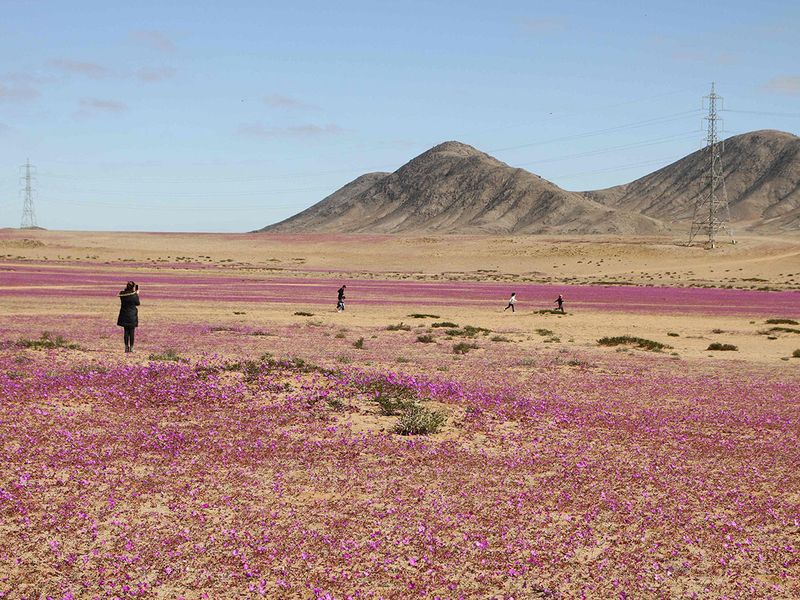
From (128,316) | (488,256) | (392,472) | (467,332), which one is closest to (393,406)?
(392,472)

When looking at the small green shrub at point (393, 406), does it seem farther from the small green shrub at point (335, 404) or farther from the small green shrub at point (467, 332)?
the small green shrub at point (467, 332)

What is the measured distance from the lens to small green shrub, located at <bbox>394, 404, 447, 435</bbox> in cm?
1332

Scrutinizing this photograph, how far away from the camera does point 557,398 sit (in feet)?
56.3

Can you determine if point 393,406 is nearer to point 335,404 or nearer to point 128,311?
point 335,404

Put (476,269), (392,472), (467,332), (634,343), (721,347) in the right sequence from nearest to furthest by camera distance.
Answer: (392,472), (721,347), (634,343), (467,332), (476,269)

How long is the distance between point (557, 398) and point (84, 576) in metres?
11.7

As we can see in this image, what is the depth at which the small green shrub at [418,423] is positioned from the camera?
1332cm

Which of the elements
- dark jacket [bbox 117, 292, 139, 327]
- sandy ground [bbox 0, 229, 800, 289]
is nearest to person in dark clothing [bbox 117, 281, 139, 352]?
dark jacket [bbox 117, 292, 139, 327]

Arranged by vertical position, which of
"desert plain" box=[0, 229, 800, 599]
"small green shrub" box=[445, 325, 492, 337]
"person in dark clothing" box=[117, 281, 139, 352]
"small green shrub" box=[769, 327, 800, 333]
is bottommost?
"small green shrub" box=[769, 327, 800, 333]

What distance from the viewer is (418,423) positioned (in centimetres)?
1334

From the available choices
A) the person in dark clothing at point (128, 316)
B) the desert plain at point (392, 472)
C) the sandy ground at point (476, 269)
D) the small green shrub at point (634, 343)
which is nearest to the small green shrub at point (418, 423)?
the desert plain at point (392, 472)

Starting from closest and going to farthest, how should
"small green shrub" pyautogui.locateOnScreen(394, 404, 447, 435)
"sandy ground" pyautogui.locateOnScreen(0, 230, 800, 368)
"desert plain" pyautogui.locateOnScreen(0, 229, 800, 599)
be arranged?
"desert plain" pyautogui.locateOnScreen(0, 229, 800, 599)
"small green shrub" pyautogui.locateOnScreen(394, 404, 447, 435)
"sandy ground" pyautogui.locateOnScreen(0, 230, 800, 368)

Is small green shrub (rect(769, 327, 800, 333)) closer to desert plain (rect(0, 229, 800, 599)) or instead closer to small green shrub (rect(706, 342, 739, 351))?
small green shrub (rect(706, 342, 739, 351))

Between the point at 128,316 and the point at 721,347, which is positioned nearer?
the point at 128,316
